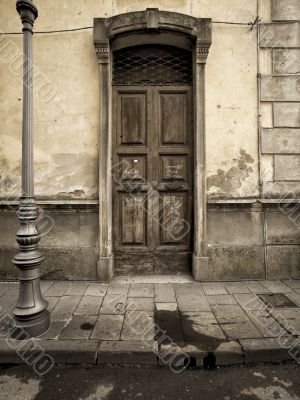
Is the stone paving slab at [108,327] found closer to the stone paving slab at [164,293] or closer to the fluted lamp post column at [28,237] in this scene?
the fluted lamp post column at [28,237]

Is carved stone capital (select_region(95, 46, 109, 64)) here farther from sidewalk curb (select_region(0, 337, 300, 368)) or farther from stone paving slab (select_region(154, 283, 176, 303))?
sidewalk curb (select_region(0, 337, 300, 368))

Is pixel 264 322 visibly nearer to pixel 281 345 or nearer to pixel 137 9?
pixel 281 345

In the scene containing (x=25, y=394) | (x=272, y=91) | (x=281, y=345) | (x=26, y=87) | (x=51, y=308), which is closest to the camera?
(x=25, y=394)

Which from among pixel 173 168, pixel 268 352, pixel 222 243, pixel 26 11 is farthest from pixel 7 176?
pixel 268 352

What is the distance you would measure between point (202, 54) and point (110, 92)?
173cm

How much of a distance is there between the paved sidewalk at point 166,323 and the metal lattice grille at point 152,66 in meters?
3.67

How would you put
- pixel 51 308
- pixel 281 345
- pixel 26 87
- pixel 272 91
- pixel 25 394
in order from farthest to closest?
pixel 272 91 → pixel 51 308 → pixel 26 87 → pixel 281 345 → pixel 25 394

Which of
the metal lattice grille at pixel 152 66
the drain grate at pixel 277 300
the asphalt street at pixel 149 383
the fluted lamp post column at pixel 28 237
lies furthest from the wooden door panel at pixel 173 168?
the asphalt street at pixel 149 383

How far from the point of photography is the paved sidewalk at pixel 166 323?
2.78 metres

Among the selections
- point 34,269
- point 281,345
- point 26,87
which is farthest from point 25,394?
point 26,87

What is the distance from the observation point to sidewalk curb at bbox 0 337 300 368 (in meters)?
2.75

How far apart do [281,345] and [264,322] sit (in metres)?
0.46

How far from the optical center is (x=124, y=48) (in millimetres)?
5055

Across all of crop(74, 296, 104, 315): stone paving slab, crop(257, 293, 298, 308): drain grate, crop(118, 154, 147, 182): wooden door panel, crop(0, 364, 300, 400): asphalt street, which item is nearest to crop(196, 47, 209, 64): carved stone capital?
crop(118, 154, 147, 182): wooden door panel
